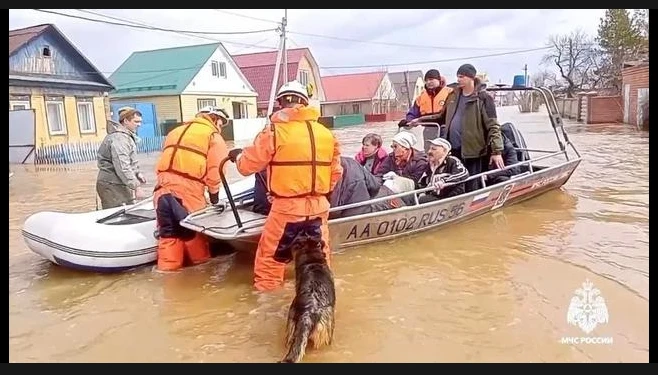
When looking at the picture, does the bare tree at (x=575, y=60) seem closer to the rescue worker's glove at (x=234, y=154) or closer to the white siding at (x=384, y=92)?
the rescue worker's glove at (x=234, y=154)

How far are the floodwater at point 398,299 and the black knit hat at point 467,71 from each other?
129cm

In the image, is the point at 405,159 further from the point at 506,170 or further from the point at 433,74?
the point at 433,74

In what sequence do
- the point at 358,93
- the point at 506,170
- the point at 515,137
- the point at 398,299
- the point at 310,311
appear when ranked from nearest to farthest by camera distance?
1. the point at 310,311
2. the point at 398,299
3. the point at 506,170
4. the point at 515,137
5. the point at 358,93

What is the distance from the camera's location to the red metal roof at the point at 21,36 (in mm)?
2098

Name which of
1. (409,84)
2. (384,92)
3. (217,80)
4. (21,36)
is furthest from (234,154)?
(384,92)

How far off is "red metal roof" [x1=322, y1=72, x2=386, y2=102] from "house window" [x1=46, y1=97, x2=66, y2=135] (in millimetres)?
13454

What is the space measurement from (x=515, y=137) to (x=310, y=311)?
4814 mm

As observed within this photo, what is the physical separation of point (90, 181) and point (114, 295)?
517 centimetres

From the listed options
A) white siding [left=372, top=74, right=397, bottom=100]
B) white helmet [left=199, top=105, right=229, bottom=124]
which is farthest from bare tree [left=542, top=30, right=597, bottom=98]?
white siding [left=372, top=74, right=397, bottom=100]

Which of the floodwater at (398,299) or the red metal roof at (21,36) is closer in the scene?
the red metal roof at (21,36)

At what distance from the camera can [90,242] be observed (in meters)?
4.11

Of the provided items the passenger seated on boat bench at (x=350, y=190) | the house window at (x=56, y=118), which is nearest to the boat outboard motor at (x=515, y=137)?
the passenger seated on boat bench at (x=350, y=190)

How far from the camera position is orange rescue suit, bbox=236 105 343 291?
136 inches
